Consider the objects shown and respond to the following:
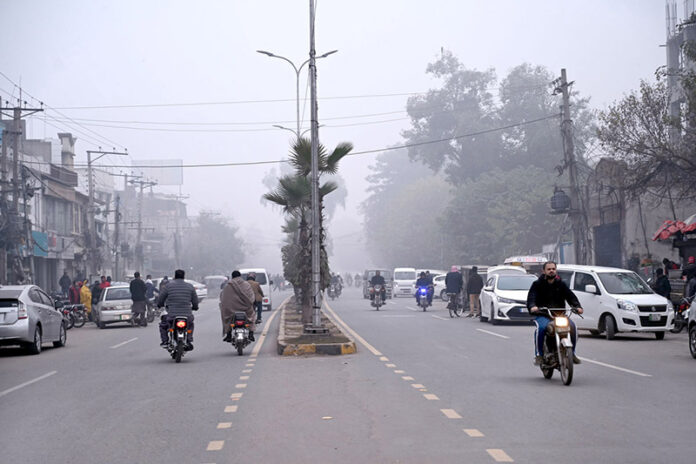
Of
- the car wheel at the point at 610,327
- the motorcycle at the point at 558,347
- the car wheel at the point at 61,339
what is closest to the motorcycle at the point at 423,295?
the car wheel at the point at 610,327

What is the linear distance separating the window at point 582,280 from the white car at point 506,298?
3.96 m

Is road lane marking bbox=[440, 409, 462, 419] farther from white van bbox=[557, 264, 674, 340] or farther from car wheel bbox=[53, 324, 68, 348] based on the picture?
car wheel bbox=[53, 324, 68, 348]

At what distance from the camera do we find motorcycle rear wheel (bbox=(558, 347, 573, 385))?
1231 centimetres

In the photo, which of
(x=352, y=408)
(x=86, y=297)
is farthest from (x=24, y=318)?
(x=86, y=297)

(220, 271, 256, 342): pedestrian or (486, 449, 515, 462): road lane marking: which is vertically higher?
(220, 271, 256, 342): pedestrian

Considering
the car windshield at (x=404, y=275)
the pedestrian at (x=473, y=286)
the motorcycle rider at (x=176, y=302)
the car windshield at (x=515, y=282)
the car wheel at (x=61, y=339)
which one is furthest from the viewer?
the car windshield at (x=404, y=275)

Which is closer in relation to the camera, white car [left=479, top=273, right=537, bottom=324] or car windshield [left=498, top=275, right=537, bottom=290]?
white car [left=479, top=273, right=537, bottom=324]

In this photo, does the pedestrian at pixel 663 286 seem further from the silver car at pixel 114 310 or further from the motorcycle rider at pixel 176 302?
the silver car at pixel 114 310

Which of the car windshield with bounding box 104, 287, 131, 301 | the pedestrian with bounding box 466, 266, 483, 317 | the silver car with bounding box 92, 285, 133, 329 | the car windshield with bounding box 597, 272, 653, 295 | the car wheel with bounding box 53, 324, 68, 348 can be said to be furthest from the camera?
the pedestrian with bounding box 466, 266, 483, 317

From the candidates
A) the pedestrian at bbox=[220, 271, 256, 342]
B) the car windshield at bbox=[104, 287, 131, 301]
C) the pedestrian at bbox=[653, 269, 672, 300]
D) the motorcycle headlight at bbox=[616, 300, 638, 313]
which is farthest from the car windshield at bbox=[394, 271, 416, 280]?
the pedestrian at bbox=[220, 271, 256, 342]

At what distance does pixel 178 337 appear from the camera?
16984 mm

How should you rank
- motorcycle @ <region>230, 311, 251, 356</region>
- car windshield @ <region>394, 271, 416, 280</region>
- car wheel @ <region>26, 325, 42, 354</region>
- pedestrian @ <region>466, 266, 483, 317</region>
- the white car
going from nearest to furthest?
motorcycle @ <region>230, 311, 251, 356</region> → car wheel @ <region>26, 325, 42, 354</region> → the white car → pedestrian @ <region>466, 266, 483, 317</region> → car windshield @ <region>394, 271, 416, 280</region>

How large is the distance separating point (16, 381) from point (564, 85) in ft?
92.1

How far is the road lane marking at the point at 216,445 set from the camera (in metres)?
8.11
